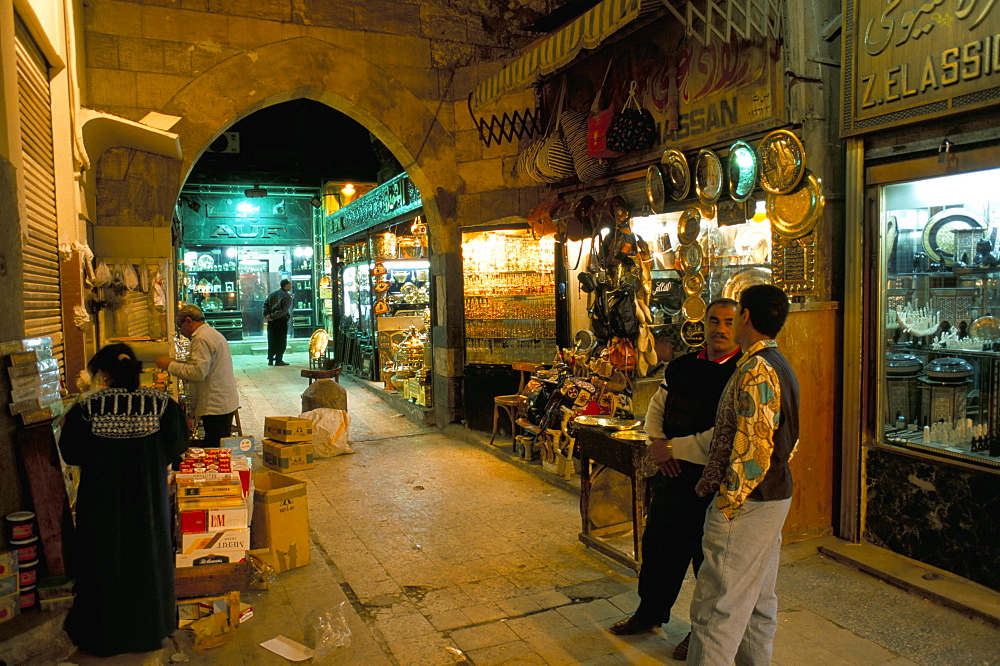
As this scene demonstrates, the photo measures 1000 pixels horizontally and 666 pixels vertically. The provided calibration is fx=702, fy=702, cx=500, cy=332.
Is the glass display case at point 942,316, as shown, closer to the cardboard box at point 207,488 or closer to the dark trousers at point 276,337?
the cardboard box at point 207,488

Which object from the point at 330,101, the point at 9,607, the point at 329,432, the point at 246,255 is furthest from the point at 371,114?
the point at 246,255

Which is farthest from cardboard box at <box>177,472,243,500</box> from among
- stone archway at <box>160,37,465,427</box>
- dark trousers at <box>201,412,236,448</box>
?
stone archway at <box>160,37,465,427</box>

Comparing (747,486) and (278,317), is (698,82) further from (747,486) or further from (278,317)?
(278,317)

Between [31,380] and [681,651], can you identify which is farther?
[31,380]

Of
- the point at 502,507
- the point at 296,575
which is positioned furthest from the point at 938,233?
the point at 296,575

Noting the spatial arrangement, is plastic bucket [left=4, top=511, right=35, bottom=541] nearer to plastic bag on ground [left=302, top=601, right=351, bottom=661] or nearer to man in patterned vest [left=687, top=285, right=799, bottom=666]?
plastic bag on ground [left=302, top=601, right=351, bottom=661]

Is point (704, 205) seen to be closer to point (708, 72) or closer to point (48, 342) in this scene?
point (708, 72)

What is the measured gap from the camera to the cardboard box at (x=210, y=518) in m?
4.09

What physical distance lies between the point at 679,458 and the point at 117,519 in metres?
2.82

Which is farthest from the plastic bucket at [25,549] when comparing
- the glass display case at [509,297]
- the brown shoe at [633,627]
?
the glass display case at [509,297]

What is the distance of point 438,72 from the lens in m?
9.21

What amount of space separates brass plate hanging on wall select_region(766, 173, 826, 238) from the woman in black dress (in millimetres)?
4168

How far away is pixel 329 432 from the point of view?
8398 mm

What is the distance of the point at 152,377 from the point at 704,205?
203 inches
